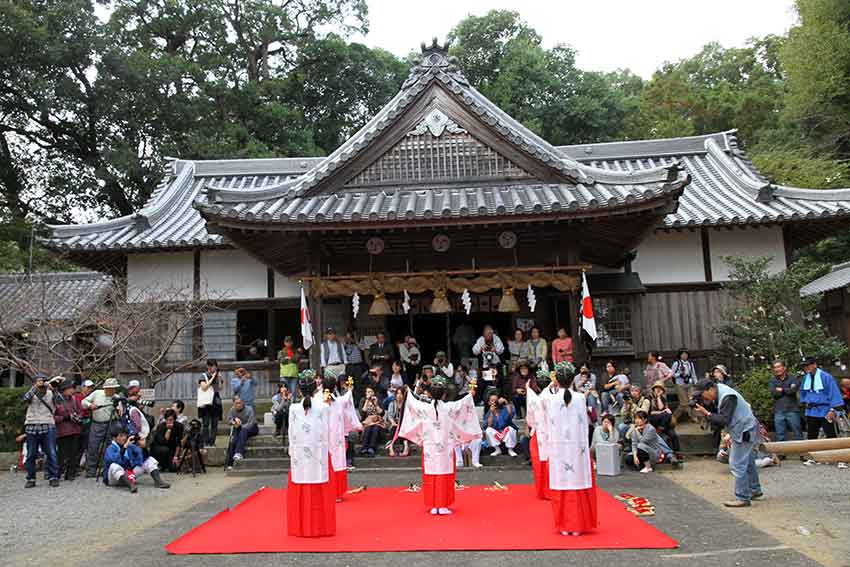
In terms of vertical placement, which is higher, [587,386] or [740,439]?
[587,386]

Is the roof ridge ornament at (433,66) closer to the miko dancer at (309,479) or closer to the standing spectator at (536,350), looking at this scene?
the standing spectator at (536,350)

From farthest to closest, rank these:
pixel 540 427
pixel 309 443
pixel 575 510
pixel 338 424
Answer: pixel 338 424 < pixel 540 427 < pixel 309 443 < pixel 575 510

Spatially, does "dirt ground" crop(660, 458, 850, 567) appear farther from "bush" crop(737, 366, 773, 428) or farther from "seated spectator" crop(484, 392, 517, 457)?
"seated spectator" crop(484, 392, 517, 457)

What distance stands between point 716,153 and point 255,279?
12.9 m

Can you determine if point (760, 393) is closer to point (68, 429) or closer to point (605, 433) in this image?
point (605, 433)

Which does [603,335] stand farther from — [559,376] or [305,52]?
[305,52]

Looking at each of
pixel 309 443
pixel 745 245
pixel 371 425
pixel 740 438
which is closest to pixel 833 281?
pixel 745 245

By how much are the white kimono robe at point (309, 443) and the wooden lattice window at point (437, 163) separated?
7365 mm

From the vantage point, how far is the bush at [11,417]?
1283cm

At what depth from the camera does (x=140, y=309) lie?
14.1 meters

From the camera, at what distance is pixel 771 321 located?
12812 mm

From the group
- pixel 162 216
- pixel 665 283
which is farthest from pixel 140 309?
pixel 665 283

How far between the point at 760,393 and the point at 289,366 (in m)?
8.98

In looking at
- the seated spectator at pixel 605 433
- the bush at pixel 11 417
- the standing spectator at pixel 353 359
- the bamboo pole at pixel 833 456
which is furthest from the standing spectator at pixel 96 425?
the bamboo pole at pixel 833 456
